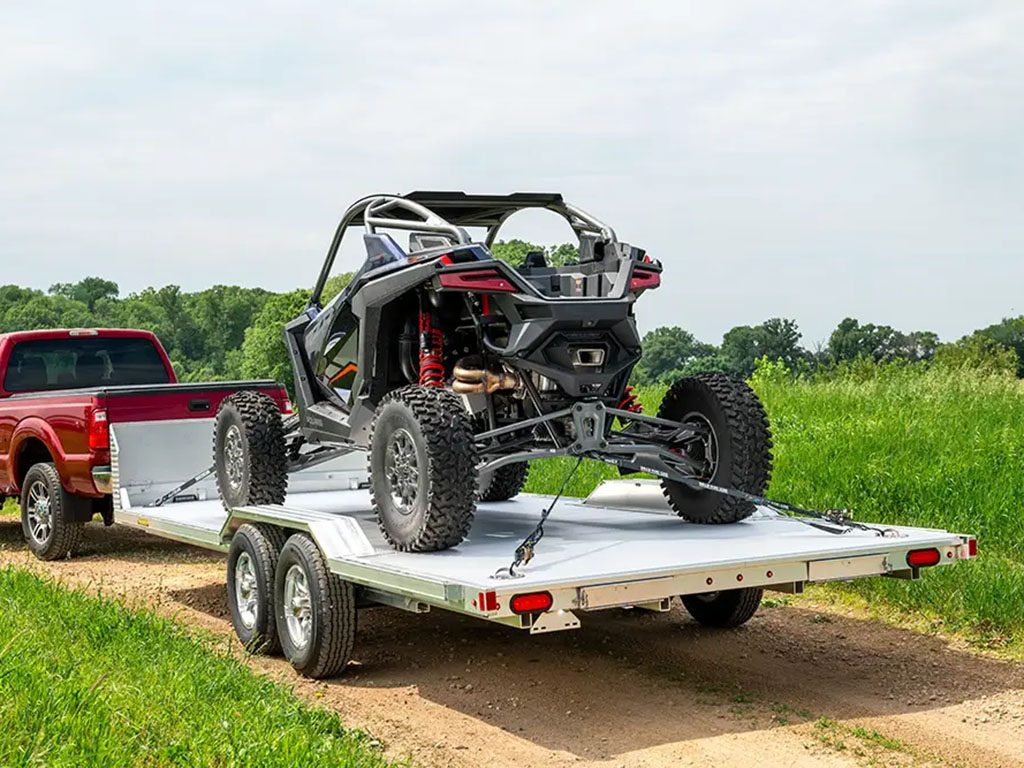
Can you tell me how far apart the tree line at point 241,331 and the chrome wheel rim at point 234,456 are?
35.3 m

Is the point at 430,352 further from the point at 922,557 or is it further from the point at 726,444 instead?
the point at 922,557

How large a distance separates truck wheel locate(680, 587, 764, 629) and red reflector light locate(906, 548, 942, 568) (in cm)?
146

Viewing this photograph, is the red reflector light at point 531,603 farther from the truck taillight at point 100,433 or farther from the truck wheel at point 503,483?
the truck taillight at point 100,433

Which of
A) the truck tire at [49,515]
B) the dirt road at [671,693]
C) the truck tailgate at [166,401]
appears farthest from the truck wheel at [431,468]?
the truck tire at [49,515]

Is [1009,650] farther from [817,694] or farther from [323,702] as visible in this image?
[323,702]

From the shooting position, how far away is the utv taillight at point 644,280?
7223 mm

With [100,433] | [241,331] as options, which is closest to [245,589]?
[100,433]

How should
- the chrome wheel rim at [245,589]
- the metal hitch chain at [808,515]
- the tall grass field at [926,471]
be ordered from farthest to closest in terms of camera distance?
1. the tall grass field at [926,471]
2. the chrome wheel rim at [245,589]
3. the metal hitch chain at [808,515]

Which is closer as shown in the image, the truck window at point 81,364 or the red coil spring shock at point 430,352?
the red coil spring shock at point 430,352

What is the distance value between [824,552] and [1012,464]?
5317 mm

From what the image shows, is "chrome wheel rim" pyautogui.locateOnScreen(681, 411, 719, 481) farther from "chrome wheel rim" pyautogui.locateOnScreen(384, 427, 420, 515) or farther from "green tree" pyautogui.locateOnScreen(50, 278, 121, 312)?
"green tree" pyautogui.locateOnScreen(50, 278, 121, 312)

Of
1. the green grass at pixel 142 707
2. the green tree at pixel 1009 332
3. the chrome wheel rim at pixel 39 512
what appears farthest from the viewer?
the green tree at pixel 1009 332

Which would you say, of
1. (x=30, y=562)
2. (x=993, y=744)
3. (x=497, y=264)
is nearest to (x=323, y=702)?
(x=497, y=264)

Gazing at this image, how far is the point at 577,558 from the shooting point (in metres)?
6.26
